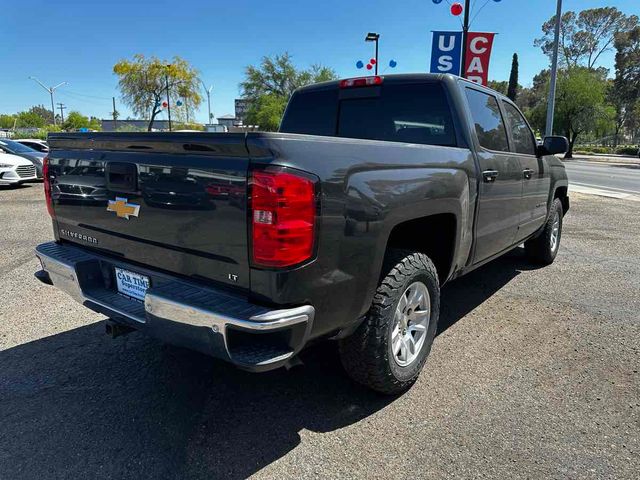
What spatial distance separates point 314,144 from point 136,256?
1.25 meters

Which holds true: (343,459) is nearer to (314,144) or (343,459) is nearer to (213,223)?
(213,223)

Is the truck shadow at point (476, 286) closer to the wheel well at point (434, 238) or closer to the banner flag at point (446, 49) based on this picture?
the wheel well at point (434, 238)

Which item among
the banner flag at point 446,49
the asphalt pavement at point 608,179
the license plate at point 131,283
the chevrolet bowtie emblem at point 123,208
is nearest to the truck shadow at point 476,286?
the license plate at point 131,283

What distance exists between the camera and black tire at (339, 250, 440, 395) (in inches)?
101

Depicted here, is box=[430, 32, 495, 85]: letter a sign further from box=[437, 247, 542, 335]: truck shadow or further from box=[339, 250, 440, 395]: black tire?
box=[339, 250, 440, 395]: black tire

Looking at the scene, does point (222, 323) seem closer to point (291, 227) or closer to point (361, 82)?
point (291, 227)

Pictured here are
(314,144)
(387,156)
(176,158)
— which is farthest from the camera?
(387,156)

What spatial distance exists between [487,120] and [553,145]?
3.97 ft

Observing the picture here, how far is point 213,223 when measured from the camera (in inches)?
84.7

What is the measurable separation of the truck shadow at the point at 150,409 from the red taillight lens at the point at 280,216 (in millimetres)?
1116

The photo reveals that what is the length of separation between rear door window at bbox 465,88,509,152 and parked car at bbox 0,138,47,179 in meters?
14.4

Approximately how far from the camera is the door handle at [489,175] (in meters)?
3.48

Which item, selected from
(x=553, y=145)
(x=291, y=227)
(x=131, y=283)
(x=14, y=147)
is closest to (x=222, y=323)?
(x=291, y=227)

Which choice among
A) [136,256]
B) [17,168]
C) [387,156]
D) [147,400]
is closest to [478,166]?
[387,156]
